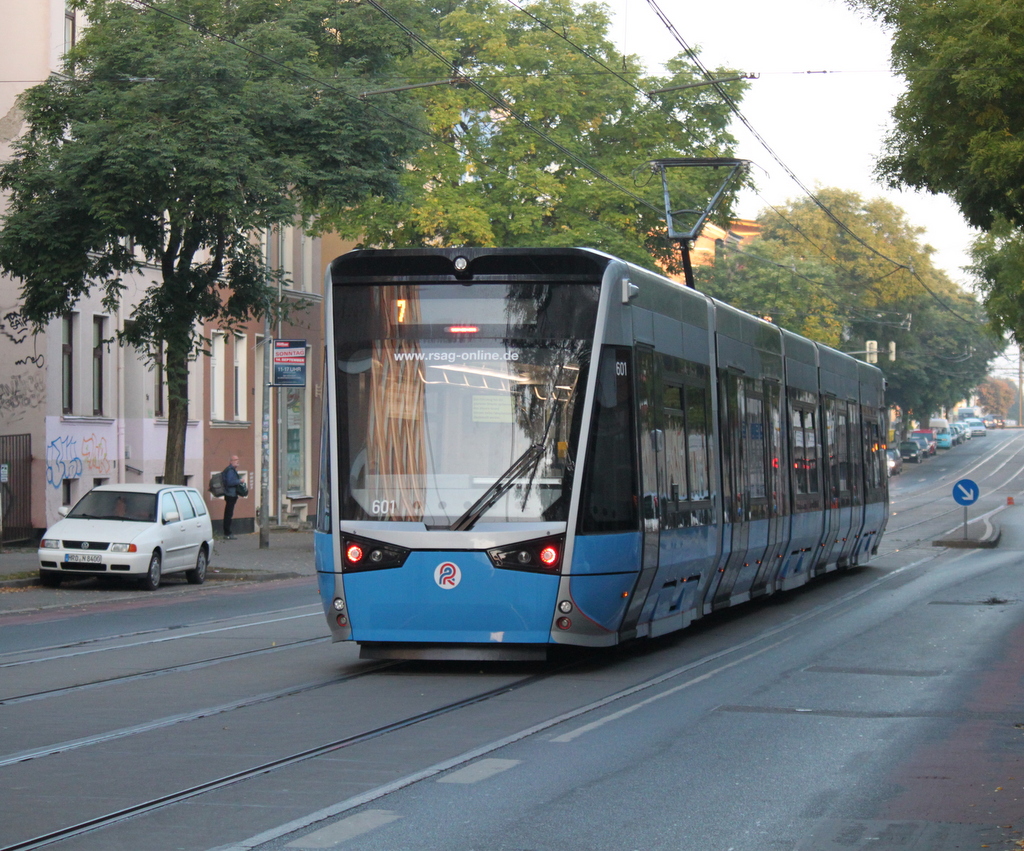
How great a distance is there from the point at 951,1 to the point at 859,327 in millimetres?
61412

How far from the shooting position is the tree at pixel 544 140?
121ft

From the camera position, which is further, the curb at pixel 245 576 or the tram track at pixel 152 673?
the curb at pixel 245 576

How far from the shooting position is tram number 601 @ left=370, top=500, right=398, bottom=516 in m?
10.9

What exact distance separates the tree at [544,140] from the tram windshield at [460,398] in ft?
83.0

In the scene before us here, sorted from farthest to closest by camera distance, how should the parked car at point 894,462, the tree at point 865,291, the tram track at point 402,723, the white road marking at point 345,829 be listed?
the parked car at point 894,462 → the tree at point 865,291 → the tram track at point 402,723 → the white road marking at point 345,829

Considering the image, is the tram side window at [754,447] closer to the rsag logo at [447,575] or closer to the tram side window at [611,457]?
the tram side window at [611,457]

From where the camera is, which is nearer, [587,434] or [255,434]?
[587,434]

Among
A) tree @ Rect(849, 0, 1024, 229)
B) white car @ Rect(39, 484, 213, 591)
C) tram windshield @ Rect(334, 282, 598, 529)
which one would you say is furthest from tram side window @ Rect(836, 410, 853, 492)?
tram windshield @ Rect(334, 282, 598, 529)

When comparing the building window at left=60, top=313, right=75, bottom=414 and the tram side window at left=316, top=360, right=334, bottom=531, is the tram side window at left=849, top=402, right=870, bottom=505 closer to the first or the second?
the tram side window at left=316, top=360, right=334, bottom=531

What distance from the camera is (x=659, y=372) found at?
1244 centimetres

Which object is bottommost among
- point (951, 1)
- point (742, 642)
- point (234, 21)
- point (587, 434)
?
point (742, 642)

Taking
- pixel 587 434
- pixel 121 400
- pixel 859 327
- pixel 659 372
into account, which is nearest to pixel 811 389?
pixel 659 372

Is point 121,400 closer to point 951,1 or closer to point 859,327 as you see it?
point 951,1

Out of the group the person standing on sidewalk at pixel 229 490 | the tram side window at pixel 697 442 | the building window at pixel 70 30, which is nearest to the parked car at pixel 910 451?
the person standing on sidewalk at pixel 229 490
